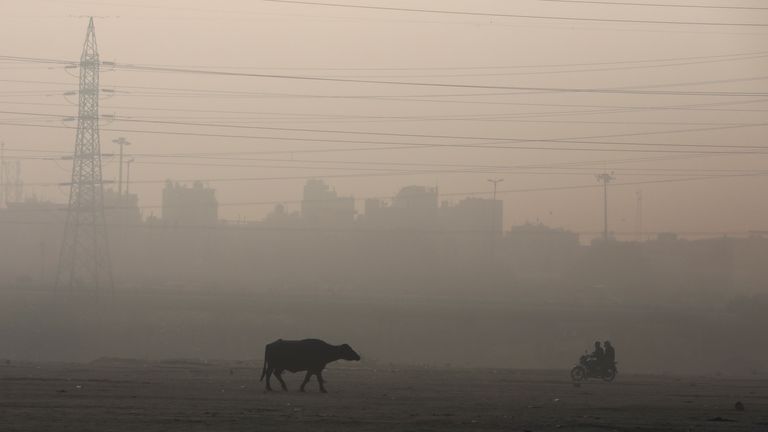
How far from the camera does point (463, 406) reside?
29484 mm

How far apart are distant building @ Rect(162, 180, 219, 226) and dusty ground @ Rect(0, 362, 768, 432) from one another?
13655cm

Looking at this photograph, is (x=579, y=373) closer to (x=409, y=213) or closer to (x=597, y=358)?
(x=597, y=358)

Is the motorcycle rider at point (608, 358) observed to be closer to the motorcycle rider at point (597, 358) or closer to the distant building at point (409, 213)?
the motorcycle rider at point (597, 358)

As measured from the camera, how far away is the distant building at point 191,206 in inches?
7008

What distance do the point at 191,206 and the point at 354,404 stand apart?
496 ft

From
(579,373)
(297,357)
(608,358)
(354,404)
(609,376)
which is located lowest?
(609,376)

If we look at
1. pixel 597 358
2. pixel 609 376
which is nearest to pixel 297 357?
pixel 597 358

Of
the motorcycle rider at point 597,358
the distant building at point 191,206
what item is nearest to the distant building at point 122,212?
the distant building at point 191,206

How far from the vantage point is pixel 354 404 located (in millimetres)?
29172

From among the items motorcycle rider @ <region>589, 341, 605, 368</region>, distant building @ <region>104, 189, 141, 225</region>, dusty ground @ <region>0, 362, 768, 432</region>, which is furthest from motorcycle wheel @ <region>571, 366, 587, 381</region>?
distant building @ <region>104, 189, 141, 225</region>

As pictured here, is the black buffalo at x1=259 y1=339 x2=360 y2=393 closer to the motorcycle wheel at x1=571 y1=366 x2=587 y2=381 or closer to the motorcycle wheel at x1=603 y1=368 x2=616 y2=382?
the motorcycle wheel at x1=571 y1=366 x2=587 y2=381

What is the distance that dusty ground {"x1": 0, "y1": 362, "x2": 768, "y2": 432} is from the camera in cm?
2394

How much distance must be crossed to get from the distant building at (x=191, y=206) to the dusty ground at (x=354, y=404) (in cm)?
13655

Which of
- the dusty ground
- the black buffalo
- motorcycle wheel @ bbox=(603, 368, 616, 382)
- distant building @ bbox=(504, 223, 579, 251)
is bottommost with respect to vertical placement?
motorcycle wheel @ bbox=(603, 368, 616, 382)
